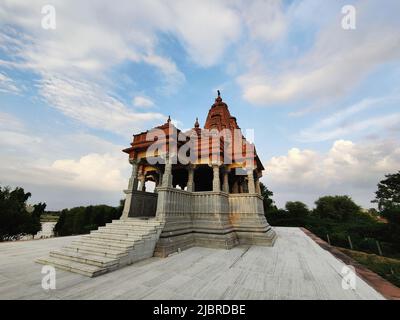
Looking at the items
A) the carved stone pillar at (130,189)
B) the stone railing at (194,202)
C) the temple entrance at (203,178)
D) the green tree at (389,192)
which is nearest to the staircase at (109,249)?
the carved stone pillar at (130,189)

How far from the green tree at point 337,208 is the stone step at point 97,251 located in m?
50.6

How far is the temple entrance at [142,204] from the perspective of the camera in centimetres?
958

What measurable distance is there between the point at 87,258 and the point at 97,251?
0.63m

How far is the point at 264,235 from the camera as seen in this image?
9.47 meters

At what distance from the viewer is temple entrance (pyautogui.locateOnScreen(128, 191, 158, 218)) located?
9.58 meters

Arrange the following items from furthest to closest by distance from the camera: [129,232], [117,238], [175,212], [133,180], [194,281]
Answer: [133,180] → [175,212] → [129,232] → [117,238] → [194,281]

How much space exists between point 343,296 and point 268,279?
Result: 1543 millimetres

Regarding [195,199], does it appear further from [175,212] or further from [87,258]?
[87,258]

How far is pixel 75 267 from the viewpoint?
4934 mm

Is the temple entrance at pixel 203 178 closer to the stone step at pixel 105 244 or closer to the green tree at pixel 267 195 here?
the stone step at pixel 105 244

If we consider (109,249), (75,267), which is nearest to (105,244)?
(109,249)

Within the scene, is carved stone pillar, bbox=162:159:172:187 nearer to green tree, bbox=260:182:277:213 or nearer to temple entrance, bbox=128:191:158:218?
temple entrance, bbox=128:191:158:218

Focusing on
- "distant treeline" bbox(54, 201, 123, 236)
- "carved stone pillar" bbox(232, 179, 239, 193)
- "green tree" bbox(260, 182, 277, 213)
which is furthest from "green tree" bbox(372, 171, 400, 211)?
"distant treeline" bbox(54, 201, 123, 236)
